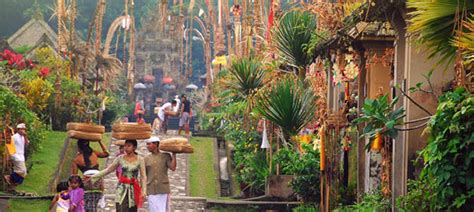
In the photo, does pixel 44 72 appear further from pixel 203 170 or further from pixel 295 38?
pixel 295 38

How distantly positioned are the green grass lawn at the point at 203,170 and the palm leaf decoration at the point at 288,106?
16.3 ft

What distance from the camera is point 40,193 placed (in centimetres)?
2180

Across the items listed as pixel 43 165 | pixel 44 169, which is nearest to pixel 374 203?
pixel 44 169

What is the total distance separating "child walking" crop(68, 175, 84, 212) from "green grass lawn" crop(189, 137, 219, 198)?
9364 mm

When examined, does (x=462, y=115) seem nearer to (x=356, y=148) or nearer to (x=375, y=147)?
(x=375, y=147)

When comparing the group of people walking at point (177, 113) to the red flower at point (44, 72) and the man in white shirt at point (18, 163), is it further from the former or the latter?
the man in white shirt at point (18, 163)

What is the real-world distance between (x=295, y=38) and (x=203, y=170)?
617 centimetres

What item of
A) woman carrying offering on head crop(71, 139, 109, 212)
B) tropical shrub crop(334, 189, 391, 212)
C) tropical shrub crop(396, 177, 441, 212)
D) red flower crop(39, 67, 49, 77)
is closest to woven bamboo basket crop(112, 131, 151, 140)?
woman carrying offering on head crop(71, 139, 109, 212)

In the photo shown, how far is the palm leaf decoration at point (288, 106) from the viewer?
18500mm

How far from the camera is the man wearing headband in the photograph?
1532 cm

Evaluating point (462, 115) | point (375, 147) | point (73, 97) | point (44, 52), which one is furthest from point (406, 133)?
point (44, 52)

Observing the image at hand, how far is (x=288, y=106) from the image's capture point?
60.7 feet

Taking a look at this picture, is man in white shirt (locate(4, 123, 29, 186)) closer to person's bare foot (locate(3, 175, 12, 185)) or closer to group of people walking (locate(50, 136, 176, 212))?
person's bare foot (locate(3, 175, 12, 185))

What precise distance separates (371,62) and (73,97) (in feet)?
54.5
